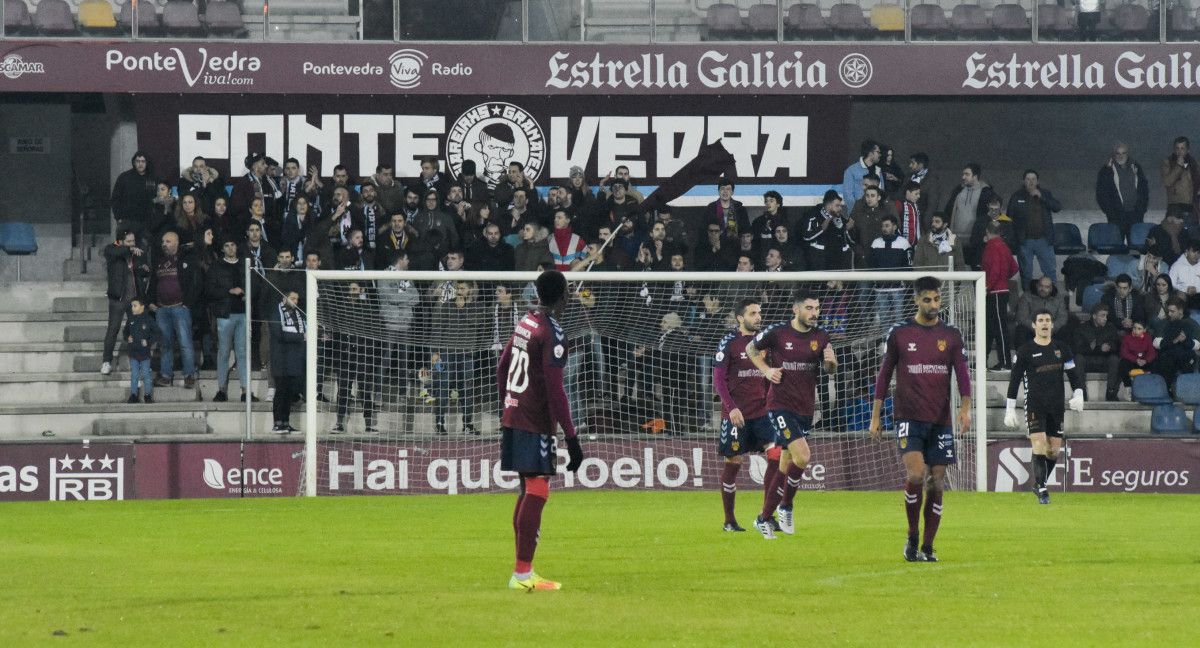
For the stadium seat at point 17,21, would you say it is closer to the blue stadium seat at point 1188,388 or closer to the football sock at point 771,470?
the football sock at point 771,470

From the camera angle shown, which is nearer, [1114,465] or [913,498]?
[913,498]

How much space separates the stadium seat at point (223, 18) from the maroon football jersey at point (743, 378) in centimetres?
1248

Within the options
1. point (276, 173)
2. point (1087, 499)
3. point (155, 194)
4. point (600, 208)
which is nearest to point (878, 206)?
point (600, 208)

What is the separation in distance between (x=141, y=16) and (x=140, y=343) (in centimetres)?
532

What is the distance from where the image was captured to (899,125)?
96.7ft

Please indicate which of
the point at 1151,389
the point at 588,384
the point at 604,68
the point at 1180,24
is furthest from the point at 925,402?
the point at 1180,24

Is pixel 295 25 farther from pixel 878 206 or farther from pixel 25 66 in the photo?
pixel 878 206

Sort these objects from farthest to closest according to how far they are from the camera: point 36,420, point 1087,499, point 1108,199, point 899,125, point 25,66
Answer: point 899,125 → point 1108,199 → point 25,66 → point 36,420 → point 1087,499

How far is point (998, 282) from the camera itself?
2477 centimetres

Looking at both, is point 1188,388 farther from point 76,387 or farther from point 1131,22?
point 76,387

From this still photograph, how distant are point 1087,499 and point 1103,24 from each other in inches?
340

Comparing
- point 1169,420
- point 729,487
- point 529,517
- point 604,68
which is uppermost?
point 604,68

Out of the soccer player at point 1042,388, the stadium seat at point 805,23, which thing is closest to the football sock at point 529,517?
the soccer player at point 1042,388

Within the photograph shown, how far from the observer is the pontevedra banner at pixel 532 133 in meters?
26.2
